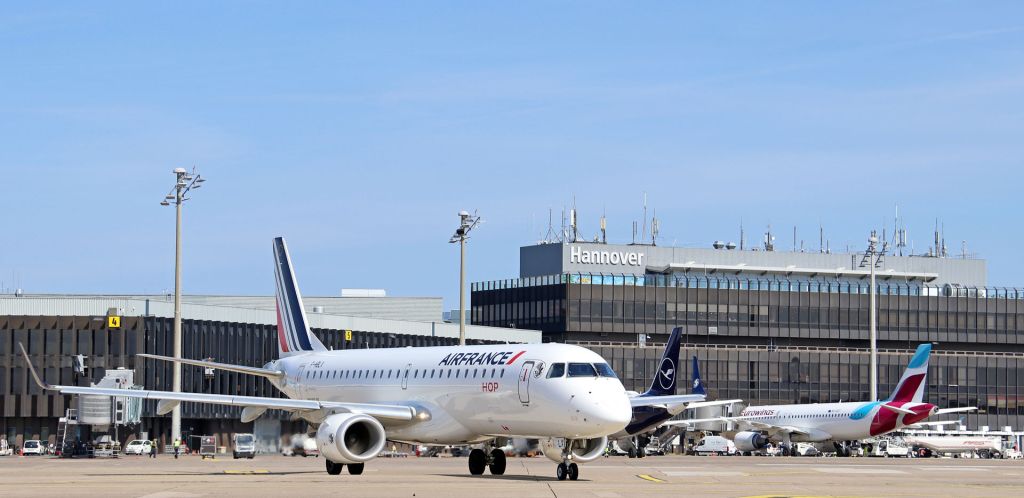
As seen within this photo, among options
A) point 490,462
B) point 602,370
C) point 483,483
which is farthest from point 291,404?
point 602,370

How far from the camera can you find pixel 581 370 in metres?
45.0

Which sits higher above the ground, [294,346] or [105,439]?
[294,346]

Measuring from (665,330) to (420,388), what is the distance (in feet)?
372

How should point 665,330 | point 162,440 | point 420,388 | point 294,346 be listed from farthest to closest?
point 665,330 < point 162,440 < point 294,346 < point 420,388

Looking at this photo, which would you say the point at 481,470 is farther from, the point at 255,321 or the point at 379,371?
the point at 255,321

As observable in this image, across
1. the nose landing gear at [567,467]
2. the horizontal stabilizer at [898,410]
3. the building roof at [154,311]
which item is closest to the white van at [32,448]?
the building roof at [154,311]

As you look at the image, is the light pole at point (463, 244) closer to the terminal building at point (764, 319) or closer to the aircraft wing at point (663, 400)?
the aircraft wing at point (663, 400)

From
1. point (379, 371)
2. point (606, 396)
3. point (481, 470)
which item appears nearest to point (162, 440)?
point (379, 371)

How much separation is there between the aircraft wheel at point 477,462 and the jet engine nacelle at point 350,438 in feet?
10.6

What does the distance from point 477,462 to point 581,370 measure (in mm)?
6184

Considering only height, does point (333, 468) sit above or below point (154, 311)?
below

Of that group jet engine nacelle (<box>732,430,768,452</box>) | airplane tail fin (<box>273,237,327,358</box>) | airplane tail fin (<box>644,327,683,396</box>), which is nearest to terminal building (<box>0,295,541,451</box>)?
airplane tail fin (<box>644,327,683,396</box>)

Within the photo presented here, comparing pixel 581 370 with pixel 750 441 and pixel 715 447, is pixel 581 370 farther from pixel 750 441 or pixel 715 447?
pixel 715 447

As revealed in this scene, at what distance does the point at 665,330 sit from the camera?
534 ft
